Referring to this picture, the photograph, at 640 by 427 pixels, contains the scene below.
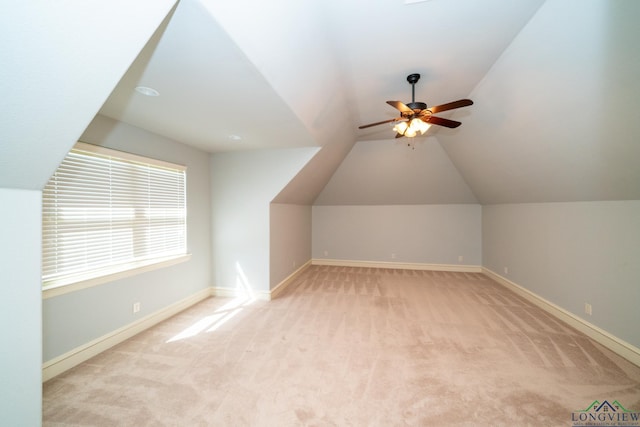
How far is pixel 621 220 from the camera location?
2432mm

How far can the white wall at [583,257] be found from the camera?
2.33 meters

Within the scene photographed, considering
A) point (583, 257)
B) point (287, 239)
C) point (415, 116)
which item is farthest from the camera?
point (287, 239)

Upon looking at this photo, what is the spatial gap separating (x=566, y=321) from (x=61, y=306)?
567 cm

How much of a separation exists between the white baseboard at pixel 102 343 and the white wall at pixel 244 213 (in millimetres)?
849

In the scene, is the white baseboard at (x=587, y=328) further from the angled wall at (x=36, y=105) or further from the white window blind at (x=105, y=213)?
the white window blind at (x=105, y=213)

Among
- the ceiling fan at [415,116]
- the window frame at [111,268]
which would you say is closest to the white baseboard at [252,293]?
the window frame at [111,268]

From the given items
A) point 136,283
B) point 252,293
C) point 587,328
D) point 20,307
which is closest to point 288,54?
point 20,307

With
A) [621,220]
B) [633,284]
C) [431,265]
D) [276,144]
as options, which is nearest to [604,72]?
[621,220]

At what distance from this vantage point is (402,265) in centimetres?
596

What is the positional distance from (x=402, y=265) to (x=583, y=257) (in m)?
3.40

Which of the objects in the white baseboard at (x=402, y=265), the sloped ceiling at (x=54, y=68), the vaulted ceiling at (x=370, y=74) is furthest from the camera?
the white baseboard at (x=402, y=265)

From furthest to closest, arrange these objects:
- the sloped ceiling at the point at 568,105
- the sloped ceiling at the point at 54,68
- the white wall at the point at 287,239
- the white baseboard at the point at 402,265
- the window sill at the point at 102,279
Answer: the white baseboard at the point at 402,265 < the white wall at the point at 287,239 < the window sill at the point at 102,279 < the sloped ceiling at the point at 568,105 < the sloped ceiling at the point at 54,68

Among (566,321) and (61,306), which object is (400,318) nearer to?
(566,321)

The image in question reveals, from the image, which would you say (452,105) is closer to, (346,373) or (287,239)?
(346,373)
